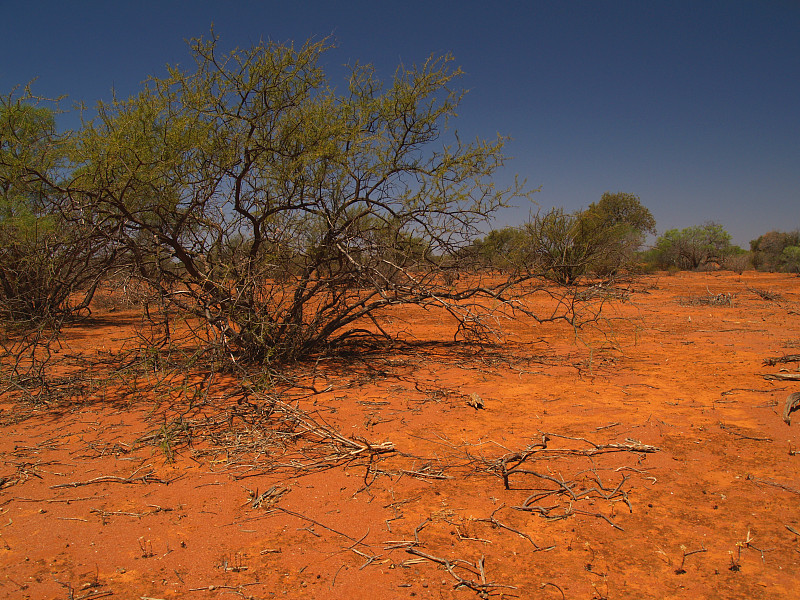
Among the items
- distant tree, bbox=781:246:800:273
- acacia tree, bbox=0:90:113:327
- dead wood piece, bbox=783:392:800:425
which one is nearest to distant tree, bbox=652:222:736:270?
distant tree, bbox=781:246:800:273

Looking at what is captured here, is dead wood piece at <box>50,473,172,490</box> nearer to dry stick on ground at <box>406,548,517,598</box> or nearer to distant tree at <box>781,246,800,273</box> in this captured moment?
dry stick on ground at <box>406,548,517,598</box>

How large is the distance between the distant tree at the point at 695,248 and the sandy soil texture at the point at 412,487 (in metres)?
27.9

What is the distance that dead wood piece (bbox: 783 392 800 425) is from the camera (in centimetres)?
454

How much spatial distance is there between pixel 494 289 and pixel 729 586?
5751 mm

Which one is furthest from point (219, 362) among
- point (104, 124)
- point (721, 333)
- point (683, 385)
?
point (721, 333)

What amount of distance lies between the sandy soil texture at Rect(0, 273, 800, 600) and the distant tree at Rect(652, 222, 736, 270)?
27.9m

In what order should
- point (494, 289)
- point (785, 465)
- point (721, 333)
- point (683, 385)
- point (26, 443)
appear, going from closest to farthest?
point (785, 465), point (26, 443), point (683, 385), point (494, 289), point (721, 333)

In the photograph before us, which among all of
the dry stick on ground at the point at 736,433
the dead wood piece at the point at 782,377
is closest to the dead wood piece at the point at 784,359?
the dead wood piece at the point at 782,377

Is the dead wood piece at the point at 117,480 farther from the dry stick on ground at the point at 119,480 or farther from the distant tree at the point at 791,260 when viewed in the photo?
the distant tree at the point at 791,260

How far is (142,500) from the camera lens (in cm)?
352

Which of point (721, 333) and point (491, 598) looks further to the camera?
point (721, 333)

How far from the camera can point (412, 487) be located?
3.62 metres

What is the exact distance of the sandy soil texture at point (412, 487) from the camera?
2664 mm

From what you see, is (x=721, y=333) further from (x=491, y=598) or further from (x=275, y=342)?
(x=491, y=598)
